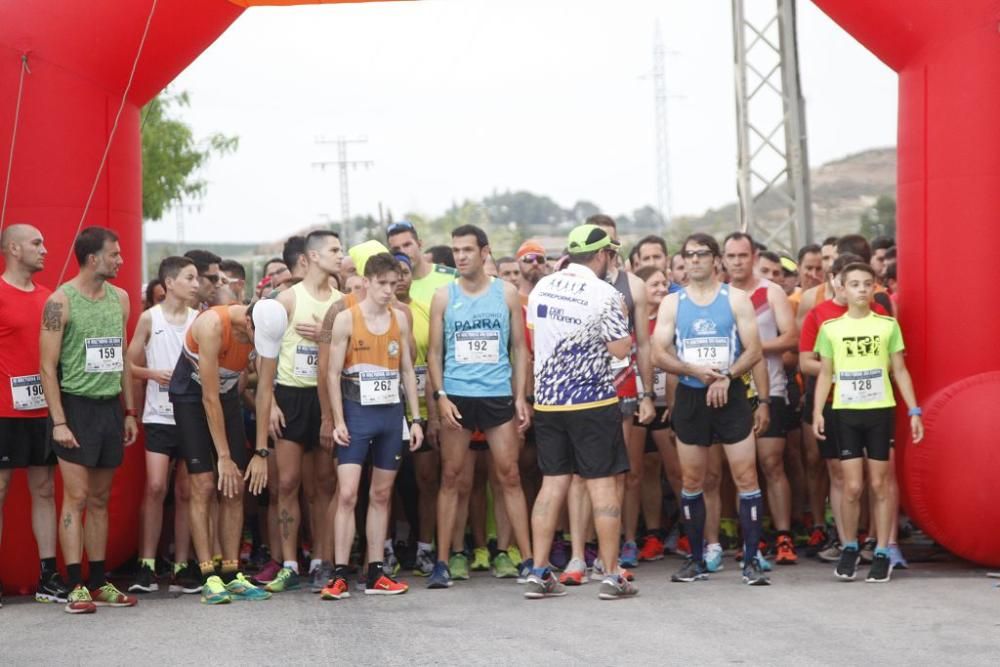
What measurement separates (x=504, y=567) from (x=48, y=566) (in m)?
2.58

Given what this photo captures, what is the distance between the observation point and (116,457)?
26.0ft

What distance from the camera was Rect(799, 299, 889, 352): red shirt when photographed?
8.73 metres

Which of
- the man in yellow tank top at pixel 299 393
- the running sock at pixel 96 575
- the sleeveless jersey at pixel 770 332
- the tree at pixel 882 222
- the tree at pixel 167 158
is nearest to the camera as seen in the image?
the running sock at pixel 96 575

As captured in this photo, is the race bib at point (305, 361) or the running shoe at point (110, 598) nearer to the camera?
the running shoe at point (110, 598)

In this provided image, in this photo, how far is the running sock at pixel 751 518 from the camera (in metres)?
8.17

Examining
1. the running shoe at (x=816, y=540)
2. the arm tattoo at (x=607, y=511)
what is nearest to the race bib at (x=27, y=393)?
A: the arm tattoo at (x=607, y=511)

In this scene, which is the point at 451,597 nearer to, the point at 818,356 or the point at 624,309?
the point at 624,309

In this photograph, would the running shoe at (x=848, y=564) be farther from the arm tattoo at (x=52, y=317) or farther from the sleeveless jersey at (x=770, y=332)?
the arm tattoo at (x=52, y=317)

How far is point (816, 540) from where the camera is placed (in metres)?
9.38

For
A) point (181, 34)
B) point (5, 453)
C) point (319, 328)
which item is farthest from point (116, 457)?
point (181, 34)

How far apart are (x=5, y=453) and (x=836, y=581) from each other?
179 inches

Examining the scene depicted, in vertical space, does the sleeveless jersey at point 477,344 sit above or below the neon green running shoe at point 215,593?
above

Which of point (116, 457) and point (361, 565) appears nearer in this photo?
point (116, 457)

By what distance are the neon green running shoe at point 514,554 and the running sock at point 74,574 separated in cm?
249
